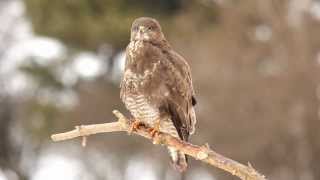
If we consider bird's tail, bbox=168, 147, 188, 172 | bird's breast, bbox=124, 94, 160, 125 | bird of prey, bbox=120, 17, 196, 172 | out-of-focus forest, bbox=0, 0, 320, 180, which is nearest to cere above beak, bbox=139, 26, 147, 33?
bird of prey, bbox=120, 17, 196, 172

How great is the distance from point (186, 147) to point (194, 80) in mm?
11376

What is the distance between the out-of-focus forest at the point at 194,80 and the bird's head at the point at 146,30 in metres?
10.0

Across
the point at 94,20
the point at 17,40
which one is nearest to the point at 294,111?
the point at 94,20

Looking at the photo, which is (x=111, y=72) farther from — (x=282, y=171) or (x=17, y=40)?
(x=282, y=171)

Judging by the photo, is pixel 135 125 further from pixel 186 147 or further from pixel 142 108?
pixel 186 147

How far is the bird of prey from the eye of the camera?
382 cm

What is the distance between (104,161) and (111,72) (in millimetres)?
1829

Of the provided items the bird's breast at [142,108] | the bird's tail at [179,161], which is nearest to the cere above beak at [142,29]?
the bird's breast at [142,108]

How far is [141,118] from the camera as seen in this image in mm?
3963

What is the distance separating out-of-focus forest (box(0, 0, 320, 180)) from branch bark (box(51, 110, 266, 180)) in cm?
1043

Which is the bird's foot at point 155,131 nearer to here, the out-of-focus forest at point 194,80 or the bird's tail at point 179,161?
the bird's tail at point 179,161

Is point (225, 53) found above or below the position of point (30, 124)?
above

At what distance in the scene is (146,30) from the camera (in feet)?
12.5

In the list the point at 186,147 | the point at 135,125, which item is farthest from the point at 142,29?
the point at 186,147
